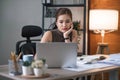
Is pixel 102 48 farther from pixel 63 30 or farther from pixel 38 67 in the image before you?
pixel 38 67

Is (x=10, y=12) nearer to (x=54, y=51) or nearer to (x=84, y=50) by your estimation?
(x=84, y=50)

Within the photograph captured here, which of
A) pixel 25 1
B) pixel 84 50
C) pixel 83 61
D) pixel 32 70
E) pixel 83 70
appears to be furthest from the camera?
pixel 25 1

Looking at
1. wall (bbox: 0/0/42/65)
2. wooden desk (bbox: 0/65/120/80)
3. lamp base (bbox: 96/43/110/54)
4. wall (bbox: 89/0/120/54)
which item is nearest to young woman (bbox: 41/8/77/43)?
wooden desk (bbox: 0/65/120/80)

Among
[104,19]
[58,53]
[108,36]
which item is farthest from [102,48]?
[58,53]

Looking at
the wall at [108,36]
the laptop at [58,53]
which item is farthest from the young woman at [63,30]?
the wall at [108,36]

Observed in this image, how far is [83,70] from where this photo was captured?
1.86m

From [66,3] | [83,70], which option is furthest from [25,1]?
[83,70]

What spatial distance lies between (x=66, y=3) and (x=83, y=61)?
6.91 ft

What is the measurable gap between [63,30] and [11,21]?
8.14 feet

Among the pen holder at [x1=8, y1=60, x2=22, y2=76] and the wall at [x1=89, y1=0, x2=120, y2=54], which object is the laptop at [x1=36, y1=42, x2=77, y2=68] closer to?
the pen holder at [x1=8, y1=60, x2=22, y2=76]

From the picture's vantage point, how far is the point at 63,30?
2496 mm

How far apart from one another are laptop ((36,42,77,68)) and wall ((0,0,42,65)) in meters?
2.80

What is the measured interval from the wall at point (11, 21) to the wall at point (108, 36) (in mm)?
1177

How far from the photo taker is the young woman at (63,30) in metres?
2.43
